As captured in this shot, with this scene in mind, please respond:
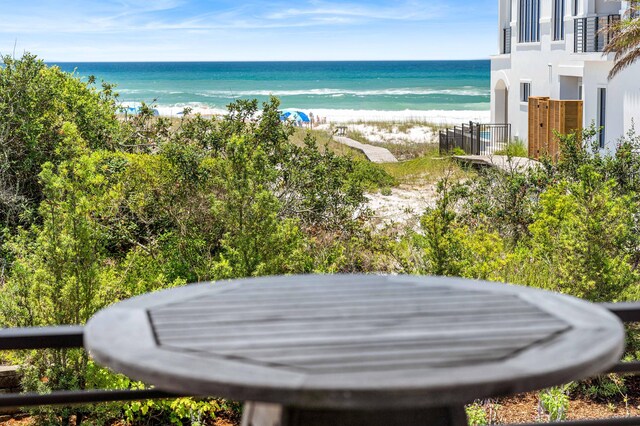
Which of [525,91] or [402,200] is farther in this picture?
[525,91]

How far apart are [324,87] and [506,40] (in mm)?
66347

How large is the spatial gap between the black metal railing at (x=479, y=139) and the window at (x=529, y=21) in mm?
3097

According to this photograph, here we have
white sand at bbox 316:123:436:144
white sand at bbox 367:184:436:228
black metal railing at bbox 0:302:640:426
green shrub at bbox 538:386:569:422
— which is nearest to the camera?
black metal railing at bbox 0:302:640:426

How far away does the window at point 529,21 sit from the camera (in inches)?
1011

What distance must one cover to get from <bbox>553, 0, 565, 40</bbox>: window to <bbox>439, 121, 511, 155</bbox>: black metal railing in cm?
411

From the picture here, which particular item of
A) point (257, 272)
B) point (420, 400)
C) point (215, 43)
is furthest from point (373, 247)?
point (215, 43)

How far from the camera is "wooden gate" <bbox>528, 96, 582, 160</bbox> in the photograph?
21797 mm

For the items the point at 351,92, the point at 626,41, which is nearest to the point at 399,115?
the point at 351,92

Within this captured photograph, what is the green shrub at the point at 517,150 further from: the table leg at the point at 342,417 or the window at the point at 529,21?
the table leg at the point at 342,417

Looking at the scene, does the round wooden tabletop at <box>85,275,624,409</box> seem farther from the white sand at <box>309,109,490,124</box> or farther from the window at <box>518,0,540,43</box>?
the white sand at <box>309,109,490,124</box>

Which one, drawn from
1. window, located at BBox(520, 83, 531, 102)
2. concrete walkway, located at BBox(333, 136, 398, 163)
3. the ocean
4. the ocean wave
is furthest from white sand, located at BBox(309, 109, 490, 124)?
window, located at BBox(520, 83, 531, 102)

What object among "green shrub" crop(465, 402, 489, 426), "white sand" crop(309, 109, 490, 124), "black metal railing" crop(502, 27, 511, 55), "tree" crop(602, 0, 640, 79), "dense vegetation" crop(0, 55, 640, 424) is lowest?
"white sand" crop(309, 109, 490, 124)

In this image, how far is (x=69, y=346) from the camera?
2527mm

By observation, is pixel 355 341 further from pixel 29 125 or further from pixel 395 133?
pixel 395 133
